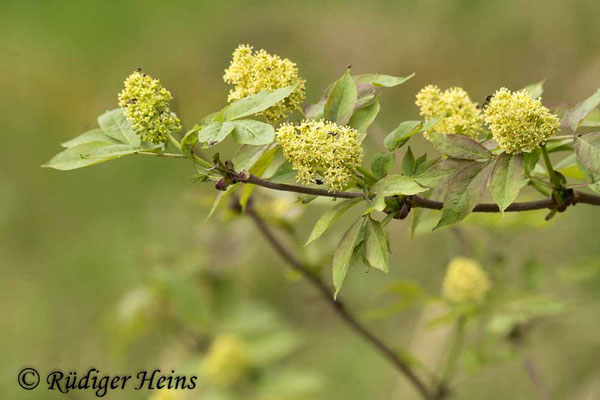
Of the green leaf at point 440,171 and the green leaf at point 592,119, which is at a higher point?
the green leaf at point 592,119

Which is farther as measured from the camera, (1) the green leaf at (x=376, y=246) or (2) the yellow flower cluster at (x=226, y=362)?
(2) the yellow flower cluster at (x=226, y=362)

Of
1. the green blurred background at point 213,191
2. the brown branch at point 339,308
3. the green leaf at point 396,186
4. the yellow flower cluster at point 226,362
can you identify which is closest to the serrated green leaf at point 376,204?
the green leaf at point 396,186

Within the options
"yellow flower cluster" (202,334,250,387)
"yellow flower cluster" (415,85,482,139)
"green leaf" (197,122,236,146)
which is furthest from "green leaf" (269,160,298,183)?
"yellow flower cluster" (202,334,250,387)

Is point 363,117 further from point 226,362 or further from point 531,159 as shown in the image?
point 226,362

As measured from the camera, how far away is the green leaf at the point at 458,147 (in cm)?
111

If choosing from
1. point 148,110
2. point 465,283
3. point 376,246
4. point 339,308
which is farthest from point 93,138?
point 465,283

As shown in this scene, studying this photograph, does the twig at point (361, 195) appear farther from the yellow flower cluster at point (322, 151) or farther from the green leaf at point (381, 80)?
the green leaf at point (381, 80)

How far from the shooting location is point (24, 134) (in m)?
4.84

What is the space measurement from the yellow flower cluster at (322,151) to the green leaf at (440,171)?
11cm

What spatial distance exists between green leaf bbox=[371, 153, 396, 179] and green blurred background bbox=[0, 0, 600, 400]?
0.90 metres

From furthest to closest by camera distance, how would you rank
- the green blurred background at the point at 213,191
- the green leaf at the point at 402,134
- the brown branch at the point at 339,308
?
the green blurred background at the point at 213,191
the brown branch at the point at 339,308
the green leaf at the point at 402,134

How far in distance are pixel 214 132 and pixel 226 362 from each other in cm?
143

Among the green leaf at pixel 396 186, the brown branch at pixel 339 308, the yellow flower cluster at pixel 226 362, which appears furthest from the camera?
the yellow flower cluster at pixel 226 362

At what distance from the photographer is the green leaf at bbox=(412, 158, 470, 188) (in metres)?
1.13
